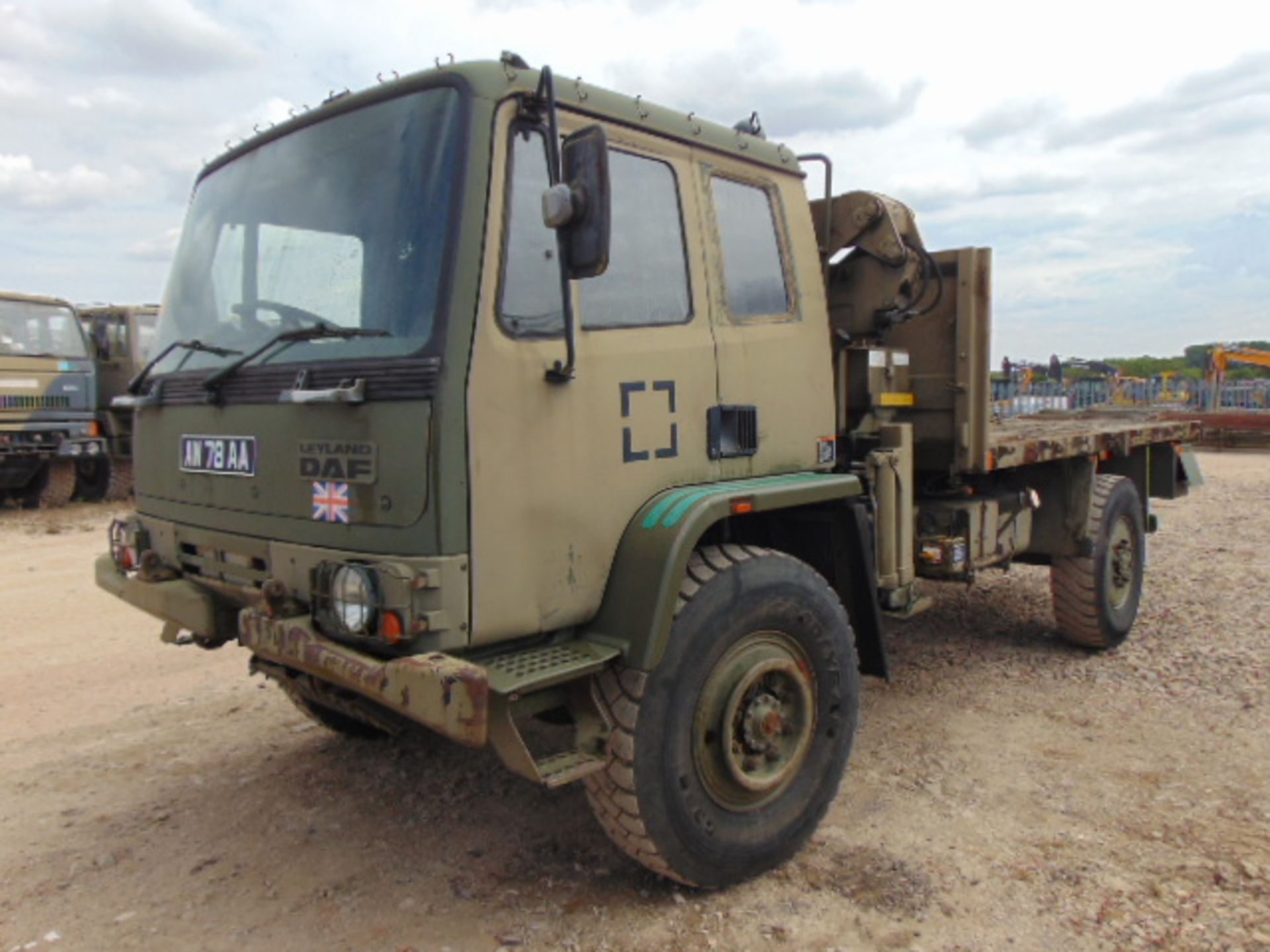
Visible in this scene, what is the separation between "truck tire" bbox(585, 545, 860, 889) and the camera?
293cm

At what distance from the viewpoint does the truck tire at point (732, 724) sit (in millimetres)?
2934

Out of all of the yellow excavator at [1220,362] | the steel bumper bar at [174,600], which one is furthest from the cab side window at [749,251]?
the yellow excavator at [1220,362]

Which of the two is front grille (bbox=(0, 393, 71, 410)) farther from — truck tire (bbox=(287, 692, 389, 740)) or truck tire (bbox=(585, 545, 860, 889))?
truck tire (bbox=(585, 545, 860, 889))

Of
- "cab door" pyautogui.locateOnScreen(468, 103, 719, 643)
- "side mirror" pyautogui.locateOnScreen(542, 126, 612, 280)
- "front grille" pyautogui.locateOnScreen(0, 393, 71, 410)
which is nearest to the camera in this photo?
"side mirror" pyautogui.locateOnScreen(542, 126, 612, 280)

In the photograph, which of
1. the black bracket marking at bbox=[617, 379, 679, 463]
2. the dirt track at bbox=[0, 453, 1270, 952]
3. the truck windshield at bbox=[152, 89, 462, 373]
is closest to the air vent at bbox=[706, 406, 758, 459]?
the black bracket marking at bbox=[617, 379, 679, 463]

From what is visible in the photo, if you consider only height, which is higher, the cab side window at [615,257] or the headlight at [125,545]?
the cab side window at [615,257]

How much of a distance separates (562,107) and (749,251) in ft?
3.18

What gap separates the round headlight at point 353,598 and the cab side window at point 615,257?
31.7 inches

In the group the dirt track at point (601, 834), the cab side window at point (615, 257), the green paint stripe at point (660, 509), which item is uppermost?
the cab side window at point (615, 257)

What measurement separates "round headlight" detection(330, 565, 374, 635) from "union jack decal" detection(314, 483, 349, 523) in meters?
0.17

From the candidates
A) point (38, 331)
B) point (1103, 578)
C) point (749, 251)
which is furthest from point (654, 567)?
point (38, 331)

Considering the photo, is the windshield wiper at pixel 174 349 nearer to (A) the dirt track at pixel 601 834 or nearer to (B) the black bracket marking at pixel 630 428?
(B) the black bracket marking at pixel 630 428

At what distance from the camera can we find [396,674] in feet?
8.36

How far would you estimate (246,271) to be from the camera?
11.1 feet
